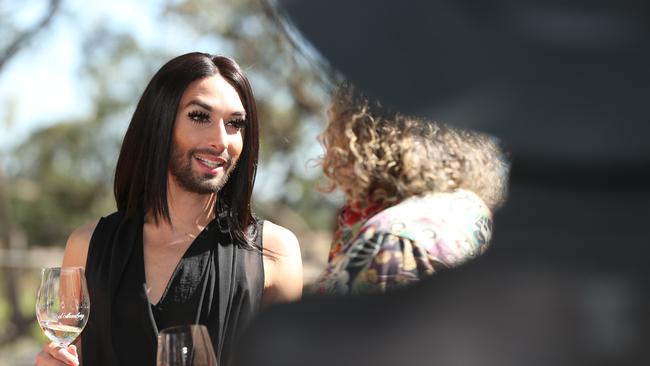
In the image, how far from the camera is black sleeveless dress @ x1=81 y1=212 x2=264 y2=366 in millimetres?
2820

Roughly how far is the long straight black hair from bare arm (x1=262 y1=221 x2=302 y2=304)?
87mm

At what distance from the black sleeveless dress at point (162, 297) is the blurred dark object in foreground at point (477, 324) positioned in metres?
2.32

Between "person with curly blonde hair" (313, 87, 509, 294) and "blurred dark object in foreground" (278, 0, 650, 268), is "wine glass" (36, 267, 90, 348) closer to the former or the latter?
"person with curly blonde hair" (313, 87, 509, 294)

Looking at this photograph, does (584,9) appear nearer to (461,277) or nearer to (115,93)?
(461,277)

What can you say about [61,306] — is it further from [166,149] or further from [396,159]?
[396,159]

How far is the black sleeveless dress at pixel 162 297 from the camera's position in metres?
2.82

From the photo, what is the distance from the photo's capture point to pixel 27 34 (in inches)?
334

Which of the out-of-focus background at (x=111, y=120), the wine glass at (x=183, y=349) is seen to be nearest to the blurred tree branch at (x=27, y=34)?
the out-of-focus background at (x=111, y=120)

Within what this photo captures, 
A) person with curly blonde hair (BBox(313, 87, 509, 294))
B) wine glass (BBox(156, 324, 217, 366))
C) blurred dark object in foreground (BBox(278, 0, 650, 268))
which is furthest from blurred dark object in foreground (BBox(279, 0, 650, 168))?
person with curly blonde hair (BBox(313, 87, 509, 294))

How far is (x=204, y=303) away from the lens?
2922 millimetres

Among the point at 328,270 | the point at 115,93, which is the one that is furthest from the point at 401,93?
the point at 115,93

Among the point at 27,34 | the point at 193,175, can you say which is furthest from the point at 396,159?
the point at 27,34

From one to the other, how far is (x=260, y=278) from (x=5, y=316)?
9.08 metres

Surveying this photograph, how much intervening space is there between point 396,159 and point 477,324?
7.53ft
